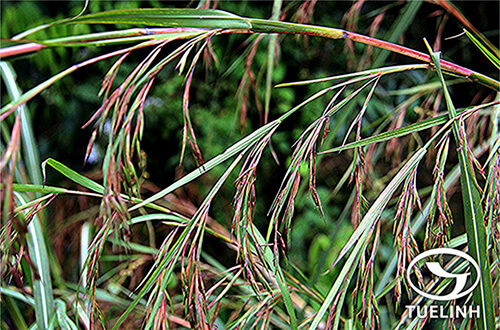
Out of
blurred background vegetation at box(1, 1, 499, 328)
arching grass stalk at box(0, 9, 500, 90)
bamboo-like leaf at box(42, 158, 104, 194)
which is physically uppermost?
arching grass stalk at box(0, 9, 500, 90)

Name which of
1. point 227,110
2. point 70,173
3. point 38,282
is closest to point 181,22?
point 70,173

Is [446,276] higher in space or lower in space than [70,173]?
lower

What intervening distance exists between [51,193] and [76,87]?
84cm

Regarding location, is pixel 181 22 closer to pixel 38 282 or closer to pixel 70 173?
pixel 70 173

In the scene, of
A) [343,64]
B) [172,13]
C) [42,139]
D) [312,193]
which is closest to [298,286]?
[312,193]

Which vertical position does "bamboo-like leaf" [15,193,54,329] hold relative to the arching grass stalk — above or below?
below

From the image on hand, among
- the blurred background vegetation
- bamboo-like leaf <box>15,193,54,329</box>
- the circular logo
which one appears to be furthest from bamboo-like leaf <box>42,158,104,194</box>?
the blurred background vegetation

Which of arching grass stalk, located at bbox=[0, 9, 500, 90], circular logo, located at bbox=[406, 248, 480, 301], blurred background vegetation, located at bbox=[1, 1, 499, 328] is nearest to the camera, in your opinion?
arching grass stalk, located at bbox=[0, 9, 500, 90]

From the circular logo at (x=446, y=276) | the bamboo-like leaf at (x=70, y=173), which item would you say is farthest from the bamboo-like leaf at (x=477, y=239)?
the bamboo-like leaf at (x=70, y=173)

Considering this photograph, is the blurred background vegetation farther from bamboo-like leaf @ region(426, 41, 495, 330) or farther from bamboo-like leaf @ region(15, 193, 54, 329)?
bamboo-like leaf @ region(426, 41, 495, 330)

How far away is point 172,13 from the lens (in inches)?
11.1

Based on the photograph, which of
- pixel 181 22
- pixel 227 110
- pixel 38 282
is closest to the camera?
pixel 181 22

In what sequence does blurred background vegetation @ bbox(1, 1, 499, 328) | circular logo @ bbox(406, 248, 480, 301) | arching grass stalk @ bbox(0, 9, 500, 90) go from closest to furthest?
arching grass stalk @ bbox(0, 9, 500, 90), circular logo @ bbox(406, 248, 480, 301), blurred background vegetation @ bbox(1, 1, 499, 328)

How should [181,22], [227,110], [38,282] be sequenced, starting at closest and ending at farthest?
[181,22] < [38,282] < [227,110]
